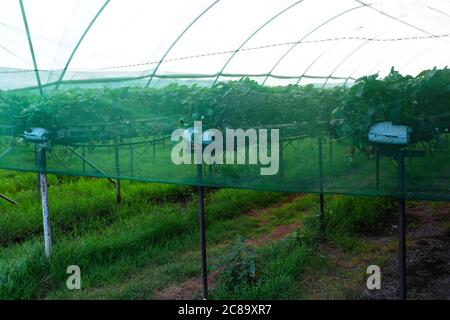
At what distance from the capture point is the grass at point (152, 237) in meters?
3.75

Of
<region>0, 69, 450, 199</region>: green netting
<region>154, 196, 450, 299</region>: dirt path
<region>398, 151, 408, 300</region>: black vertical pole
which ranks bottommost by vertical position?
<region>154, 196, 450, 299</region>: dirt path

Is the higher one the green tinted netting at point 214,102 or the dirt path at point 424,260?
the green tinted netting at point 214,102

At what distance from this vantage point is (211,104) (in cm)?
353

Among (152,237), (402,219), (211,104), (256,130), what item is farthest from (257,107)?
(152,237)

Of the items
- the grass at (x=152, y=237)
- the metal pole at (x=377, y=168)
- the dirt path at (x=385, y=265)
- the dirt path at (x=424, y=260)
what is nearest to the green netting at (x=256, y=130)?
the metal pole at (x=377, y=168)

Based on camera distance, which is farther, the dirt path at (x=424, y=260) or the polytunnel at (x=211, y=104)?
the dirt path at (x=424, y=260)

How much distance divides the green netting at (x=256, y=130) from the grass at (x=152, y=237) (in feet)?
2.64

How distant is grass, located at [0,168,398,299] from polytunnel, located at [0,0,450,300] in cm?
80

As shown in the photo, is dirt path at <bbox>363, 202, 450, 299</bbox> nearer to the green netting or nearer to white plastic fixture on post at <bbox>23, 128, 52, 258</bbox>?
the green netting

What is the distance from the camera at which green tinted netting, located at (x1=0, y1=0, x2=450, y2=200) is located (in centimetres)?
289

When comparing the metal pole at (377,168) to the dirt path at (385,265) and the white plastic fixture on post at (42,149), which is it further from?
the white plastic fixture on post at (42,149)

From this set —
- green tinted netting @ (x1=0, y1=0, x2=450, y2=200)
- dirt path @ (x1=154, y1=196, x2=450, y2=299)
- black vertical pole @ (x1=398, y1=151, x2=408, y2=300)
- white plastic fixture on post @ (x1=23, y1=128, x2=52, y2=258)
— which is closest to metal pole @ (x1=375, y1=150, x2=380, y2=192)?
green tinted netting @ (x1=0, y1=0, x2=450, y2=200)

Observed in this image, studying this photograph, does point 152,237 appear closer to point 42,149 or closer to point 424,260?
point 42,149

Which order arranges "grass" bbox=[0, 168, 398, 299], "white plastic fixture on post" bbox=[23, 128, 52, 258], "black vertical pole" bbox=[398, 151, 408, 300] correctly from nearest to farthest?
"black vertical pole" bbox=[398, 151, 408, 300]
"grass" bbox=[0, 168, 398, 299]
"white plastic fixture on post" bbox=[23, 128, 52, 258]
